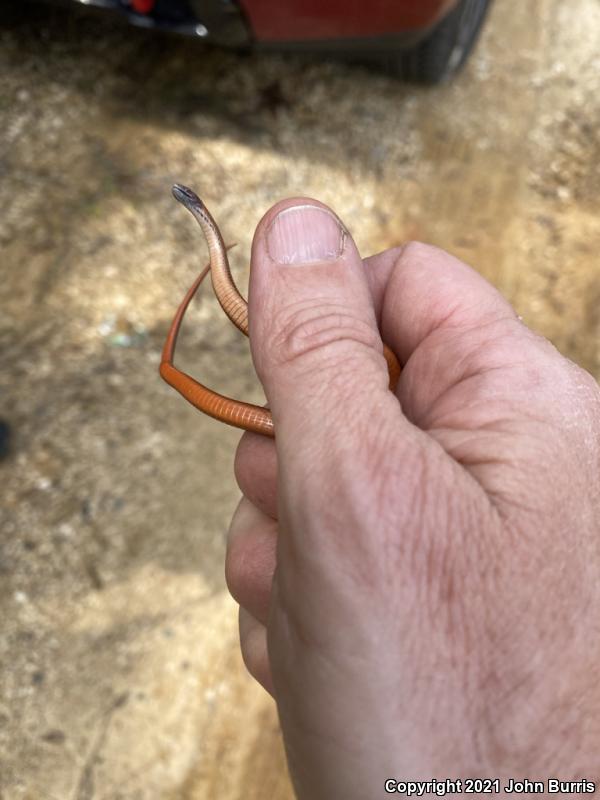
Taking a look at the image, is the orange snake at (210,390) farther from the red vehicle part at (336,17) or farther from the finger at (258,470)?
the red vehicle part at (336,17)

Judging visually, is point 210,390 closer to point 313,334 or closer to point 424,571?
point 313,334

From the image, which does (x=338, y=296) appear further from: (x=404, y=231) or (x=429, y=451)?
(x=404, y=231)

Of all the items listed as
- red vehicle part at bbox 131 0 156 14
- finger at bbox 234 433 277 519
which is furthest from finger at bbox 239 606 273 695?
red vehicle part at bbox 131 0 156 14

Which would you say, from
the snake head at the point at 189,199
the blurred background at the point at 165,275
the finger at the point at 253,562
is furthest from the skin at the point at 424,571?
the blurred background at the point at 165,275

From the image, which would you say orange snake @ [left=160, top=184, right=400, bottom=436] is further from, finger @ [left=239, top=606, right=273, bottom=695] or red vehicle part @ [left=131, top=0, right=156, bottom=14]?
red vehicle part @ [left=131, top=0, right=156, bottom=14]

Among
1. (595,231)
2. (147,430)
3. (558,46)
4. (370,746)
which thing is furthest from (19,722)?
(558,46)
